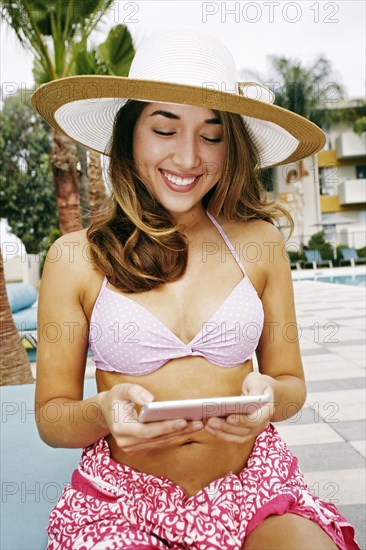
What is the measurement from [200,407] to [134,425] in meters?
0.15

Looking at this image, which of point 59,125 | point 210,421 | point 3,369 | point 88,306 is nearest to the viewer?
point 210,421

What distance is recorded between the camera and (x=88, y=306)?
5.81 feet

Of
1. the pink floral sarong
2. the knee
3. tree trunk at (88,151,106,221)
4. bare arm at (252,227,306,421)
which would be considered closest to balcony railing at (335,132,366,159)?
tree trunk at (88,151,106,221)

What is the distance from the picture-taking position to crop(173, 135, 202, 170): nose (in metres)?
1.79

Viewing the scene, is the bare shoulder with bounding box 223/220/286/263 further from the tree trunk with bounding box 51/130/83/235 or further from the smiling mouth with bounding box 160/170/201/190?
the tree trunk with bounding box 51/130/83/235

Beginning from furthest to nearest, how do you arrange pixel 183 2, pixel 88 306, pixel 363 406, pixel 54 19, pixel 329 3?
pixel 54 19, pixel 363 406, pixel 329 3, pixel 183 2, pixel 88 306

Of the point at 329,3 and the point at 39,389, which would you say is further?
the point at 329,3

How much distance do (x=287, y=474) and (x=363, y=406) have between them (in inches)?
126

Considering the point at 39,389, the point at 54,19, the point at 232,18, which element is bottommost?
the point at 39,389

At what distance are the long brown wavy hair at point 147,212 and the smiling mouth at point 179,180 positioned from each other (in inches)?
5.4

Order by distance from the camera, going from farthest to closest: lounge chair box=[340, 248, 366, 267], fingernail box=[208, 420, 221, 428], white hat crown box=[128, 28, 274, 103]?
1. lounge chair box=[340, 248, 366, 267]
2. white hat crown box=[128, 28, 274, 103]
3. fingernail box=[208, 420, 221, 428]

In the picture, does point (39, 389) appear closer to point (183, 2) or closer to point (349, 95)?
point (183, 2)

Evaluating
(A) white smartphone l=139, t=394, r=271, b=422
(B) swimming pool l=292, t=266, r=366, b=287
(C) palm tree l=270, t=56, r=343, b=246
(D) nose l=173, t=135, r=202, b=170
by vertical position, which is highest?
(C) palm tree l=270, t=56, r=343, b=246

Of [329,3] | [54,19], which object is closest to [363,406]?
[329,3]
